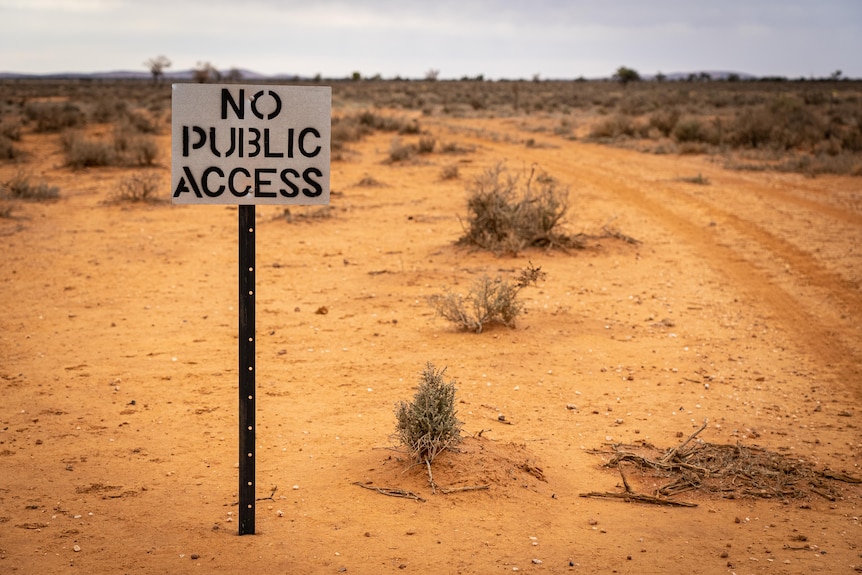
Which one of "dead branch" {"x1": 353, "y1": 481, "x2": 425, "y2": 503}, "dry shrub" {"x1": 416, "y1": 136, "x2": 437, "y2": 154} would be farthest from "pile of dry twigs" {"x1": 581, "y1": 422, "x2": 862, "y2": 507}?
"dry shrub" {"x1": 416, "y1": 136, "x2": 437, "y2": 154}

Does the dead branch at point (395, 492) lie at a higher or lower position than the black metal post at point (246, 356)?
lower

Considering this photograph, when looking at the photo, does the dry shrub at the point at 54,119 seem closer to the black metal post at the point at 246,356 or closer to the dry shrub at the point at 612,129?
the dry shrub at the point at 612,129

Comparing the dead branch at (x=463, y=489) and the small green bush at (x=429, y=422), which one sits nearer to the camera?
the dead branch at (x=463, y=489)

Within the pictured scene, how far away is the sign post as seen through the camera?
365 cm

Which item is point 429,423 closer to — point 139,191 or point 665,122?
point 139,191

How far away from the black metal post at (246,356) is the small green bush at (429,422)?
116cm

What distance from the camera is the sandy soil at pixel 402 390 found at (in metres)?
4.16

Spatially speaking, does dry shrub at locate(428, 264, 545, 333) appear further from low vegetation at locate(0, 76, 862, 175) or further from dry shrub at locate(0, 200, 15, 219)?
low vegetation at locate(0, 76, 862, 175)

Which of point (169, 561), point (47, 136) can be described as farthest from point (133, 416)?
point (47, 136)

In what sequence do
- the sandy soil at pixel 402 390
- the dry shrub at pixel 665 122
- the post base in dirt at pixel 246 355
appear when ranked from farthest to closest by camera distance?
the dry shrub at pixel 665 122 → the sandy soil at pixel 402 390 → the post base in dirt at pixel 246 355

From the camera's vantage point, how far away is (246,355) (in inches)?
154

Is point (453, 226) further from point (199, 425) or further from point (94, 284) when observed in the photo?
point (199, 425)

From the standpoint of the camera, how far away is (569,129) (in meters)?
30.1

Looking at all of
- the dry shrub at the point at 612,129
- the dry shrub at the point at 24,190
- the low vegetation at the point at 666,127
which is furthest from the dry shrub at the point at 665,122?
the dry shrub at the point at 24,190
